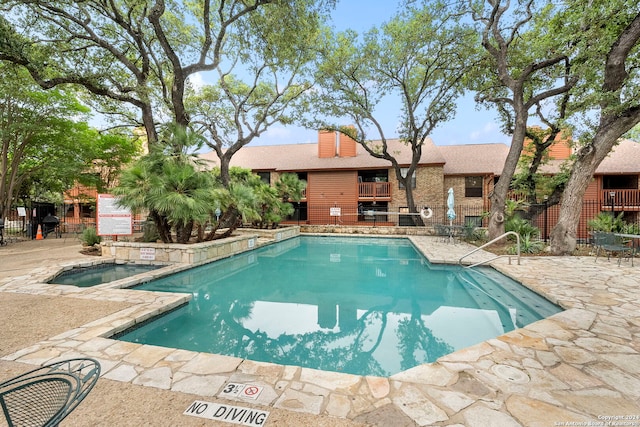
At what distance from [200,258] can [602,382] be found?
851cm

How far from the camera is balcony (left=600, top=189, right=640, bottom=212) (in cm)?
1650

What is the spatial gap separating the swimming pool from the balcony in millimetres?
23829

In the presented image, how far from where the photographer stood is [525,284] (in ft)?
19.1

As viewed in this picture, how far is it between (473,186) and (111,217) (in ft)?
67.1

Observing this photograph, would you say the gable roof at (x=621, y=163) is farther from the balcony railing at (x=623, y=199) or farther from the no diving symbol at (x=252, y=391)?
the no diving symbol at (x=252, y=391)

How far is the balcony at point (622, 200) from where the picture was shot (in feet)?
54.1

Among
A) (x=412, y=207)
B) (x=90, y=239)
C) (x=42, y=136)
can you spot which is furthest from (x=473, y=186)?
(x=42, y=136)

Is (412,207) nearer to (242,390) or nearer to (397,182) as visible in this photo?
(397,182)

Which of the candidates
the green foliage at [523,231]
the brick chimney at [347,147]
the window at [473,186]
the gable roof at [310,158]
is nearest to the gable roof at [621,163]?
the window at [473,186]

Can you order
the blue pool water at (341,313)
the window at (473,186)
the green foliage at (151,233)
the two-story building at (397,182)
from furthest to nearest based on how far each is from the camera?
the window at (473,186) → the two-story building at (397,182) → the green foliage at (151,233) → the blue pool water at (341,313)

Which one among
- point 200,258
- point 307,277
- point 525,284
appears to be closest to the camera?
point 525,284

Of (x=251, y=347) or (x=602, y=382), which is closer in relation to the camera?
(x=602, y=382)

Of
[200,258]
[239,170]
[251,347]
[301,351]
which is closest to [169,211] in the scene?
[200,258]

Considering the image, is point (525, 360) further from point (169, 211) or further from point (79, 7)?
point (79, 7)
